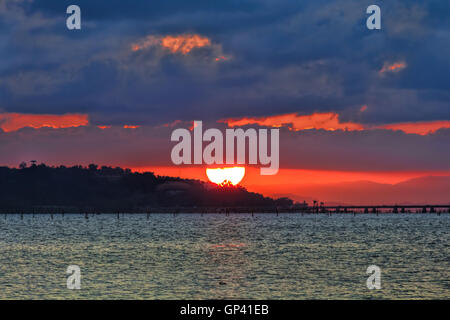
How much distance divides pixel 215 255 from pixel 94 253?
1991 cm

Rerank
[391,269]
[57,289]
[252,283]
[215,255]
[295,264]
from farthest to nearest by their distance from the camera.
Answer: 1. [215,255]
2. [295,264]
3. [391,269]
4. [252,283]
5. [57,289]

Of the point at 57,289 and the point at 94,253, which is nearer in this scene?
the point at 57,289
